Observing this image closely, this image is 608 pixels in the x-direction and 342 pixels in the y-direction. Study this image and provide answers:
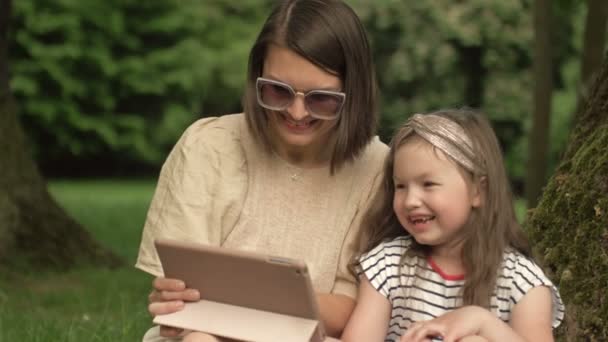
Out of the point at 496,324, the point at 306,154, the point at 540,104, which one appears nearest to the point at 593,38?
the point at 540,104

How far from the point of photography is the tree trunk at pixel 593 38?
26.0ft

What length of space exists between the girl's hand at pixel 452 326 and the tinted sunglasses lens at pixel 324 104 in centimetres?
65

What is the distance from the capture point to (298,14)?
293 cm

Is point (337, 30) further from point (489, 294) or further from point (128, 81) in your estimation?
point (128, 81)

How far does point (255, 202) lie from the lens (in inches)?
122

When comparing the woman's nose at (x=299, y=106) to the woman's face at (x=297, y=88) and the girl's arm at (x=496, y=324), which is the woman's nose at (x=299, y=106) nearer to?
the woman's face at (x=297, y=88)

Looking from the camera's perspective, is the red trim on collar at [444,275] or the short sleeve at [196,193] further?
the short sleeve at [196,193]

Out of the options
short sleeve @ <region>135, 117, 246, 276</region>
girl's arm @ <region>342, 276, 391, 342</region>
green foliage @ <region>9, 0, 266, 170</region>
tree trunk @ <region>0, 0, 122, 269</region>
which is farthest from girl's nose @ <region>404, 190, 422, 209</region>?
green foliage @ <region>9, 0, 266, 170</region>

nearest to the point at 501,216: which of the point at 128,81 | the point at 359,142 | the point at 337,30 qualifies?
the point at 359,142

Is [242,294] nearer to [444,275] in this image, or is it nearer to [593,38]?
[444,275]

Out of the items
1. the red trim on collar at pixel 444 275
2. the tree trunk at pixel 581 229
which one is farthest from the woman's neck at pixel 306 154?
the tree trunk at pixel 581 229

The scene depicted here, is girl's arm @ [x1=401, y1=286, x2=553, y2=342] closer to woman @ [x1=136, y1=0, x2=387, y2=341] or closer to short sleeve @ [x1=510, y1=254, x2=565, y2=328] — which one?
short sleeve @ [x1=510, y1=254, x2=565, y2=328]

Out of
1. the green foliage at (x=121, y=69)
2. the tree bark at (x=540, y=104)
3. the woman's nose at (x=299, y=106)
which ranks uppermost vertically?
the woman's nose at (x=299, y=106)

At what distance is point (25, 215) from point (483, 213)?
4274 mm
